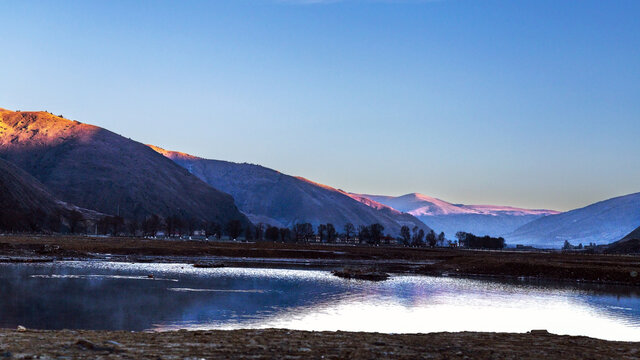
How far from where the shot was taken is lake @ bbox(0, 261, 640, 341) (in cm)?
3612

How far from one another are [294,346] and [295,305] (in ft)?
82.6

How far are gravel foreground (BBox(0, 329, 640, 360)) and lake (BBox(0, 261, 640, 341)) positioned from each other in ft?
29.8

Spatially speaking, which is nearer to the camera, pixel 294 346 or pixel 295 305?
pixel 294 346

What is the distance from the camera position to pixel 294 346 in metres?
21.3

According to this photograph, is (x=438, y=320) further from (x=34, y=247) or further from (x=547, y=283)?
(x=34, y=247)

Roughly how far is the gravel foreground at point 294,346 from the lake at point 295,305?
9.07 metres

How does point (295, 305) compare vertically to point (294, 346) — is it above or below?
below

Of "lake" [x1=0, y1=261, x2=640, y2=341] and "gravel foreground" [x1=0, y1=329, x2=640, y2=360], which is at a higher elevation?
"gravel foreground" [x1=0, y1=329, x2=640, y2=360]

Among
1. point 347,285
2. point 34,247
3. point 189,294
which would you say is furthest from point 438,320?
point 34,247

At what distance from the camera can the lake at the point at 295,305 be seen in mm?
36125

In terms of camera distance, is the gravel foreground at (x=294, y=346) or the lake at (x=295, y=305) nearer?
the gravel foreground at (x=294, y=346)

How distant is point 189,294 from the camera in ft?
167

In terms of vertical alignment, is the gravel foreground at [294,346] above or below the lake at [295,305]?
above

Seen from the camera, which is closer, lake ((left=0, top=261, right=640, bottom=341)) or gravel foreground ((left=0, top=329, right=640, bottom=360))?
gravel foreground ((left=0, top=329, right=640, bottom=360))
